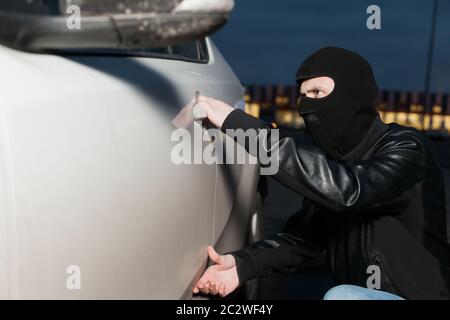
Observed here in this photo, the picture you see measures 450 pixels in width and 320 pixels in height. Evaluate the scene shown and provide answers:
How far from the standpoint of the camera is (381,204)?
181 centimetres

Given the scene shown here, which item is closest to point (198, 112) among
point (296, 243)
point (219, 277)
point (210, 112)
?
point (210, 112)

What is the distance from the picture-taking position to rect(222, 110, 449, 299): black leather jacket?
1758 mm

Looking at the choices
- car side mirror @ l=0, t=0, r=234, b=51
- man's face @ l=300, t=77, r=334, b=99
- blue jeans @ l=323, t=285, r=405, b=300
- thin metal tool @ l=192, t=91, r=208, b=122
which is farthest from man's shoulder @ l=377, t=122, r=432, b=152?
car side mirror @ l=0, t=0, r=234, b=51

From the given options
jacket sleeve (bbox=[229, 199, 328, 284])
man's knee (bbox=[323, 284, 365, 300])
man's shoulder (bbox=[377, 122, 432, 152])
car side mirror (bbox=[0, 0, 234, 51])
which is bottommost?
jacket sleeve (bbox=[229, 199, 328, 284])

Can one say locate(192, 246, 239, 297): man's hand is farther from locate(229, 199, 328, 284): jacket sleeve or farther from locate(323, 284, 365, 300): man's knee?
locate(323, 284, 365, 300): man's knee

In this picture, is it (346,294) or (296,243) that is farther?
(296,243)

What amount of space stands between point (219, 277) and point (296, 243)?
1.53 feet

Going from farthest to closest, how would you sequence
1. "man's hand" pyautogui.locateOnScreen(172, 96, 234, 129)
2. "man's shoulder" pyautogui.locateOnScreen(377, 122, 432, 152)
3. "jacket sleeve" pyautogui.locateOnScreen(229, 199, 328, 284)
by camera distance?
1. "jacket sleeve" pyautogui.locateOnScreen(229, 199, 328, 284)
2. "man's shoulder" pyautogui.locateOnScreen(377, 122, 432, 152)
3. "man's hand" pyautogui.locateOnScreen(172, 96, 234, 129)

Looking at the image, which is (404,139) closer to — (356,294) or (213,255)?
(356,294)

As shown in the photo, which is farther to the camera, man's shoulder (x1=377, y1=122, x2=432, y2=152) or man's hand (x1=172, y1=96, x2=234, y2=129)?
man's shoulder (x1=377, y1=122, x2=432, y2=152)

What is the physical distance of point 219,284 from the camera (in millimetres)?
1992

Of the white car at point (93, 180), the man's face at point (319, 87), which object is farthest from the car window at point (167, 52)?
the man's face at point (319, 87)
